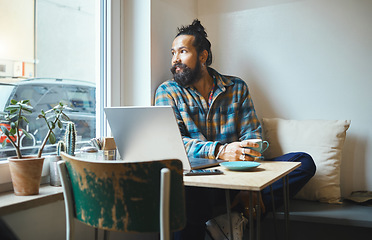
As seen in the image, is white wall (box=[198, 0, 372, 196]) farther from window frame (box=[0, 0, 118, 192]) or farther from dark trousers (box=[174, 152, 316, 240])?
window frame (box=[0, 0, 118, 192])

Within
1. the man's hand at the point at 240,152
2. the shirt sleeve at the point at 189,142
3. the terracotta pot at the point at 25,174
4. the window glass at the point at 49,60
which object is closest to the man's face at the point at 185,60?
the shirt sleeve at the point at 189,142

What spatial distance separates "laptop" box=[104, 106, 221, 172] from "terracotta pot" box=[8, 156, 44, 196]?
343 millimetres

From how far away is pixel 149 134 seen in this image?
1.50 meters

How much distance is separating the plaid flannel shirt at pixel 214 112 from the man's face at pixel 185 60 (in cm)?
7

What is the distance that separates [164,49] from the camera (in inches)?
101

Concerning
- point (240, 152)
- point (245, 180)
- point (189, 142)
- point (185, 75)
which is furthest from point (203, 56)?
point (245, 180)

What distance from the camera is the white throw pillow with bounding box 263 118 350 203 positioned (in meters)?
2.33

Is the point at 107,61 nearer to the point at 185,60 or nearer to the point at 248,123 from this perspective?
the point at 185,60

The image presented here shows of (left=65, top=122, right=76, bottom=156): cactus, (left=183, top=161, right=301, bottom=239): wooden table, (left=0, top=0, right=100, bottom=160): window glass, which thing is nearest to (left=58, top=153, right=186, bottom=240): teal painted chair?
(left=183, top=161, right=301, bottom=239): wooden table

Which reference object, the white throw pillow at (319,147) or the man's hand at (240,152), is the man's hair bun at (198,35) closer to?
the white throw pillow at (319,147)

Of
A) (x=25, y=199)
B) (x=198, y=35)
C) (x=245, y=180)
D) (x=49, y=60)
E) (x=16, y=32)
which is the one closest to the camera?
(x=245, y=180)

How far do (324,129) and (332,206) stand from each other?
49 cm

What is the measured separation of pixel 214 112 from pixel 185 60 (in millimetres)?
379

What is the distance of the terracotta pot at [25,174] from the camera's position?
1.48 meters
